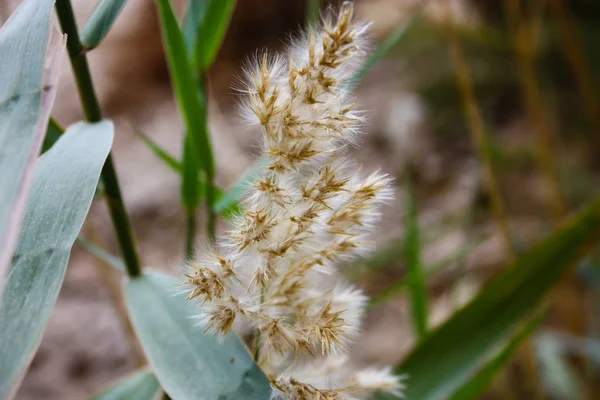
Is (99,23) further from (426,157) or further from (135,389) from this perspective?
(426,157)

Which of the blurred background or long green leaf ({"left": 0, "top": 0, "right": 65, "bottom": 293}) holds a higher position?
long green leaf ({"left": 0, "top": 0, "right": 65, "bottom": 293})

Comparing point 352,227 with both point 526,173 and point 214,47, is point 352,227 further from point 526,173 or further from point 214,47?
point 526,173

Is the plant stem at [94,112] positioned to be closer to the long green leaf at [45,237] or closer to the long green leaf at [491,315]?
the long green leaf at [45,237]

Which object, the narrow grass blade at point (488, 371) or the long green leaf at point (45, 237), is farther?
the narrow grass blade at point (488, 371)

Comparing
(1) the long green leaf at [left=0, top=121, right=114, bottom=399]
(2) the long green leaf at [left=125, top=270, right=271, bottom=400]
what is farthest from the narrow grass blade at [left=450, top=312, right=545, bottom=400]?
(1) the long green leaf at [left=0, top=121, right=114, bottom=399]

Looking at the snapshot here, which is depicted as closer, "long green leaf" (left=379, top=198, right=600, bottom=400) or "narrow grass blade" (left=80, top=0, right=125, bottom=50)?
"narrow grass blade" (left=80, top=0, right=125, bottom=50)

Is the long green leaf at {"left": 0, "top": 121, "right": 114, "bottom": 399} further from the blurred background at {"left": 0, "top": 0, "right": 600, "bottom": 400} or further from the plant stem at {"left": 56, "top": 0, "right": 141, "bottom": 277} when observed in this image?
the blurred background at {"left": 0, "top": 0, "right": 600, "bottom": 400}

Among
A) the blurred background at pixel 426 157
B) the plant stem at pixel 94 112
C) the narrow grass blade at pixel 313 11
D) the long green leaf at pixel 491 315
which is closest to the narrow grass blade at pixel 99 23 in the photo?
the plant stem at pixel 94 112
